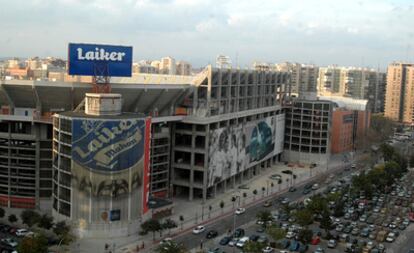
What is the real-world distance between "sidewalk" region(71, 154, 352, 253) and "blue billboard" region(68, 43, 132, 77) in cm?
1769

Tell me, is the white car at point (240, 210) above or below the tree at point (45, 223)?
below

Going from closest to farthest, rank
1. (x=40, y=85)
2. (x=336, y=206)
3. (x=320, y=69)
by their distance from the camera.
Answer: (x=40, y=85) < (x=336, y=206) < (x=320, y=69)

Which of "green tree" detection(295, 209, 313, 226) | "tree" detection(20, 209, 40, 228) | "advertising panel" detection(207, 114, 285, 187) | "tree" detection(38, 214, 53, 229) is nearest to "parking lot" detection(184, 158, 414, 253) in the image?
"green tree" detection(295, 209, 313, 226)

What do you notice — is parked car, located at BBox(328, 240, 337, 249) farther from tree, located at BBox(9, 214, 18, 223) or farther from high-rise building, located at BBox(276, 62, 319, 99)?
high-rise building, located at BBox(276, 62, 319, 99)

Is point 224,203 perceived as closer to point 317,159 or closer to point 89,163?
point 89,163

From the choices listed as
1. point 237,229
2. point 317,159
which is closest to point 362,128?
point 317,159

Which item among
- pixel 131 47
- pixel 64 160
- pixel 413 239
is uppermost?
pixel 131 47

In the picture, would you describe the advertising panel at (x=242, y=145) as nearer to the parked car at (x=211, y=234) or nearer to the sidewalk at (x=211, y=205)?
the sidewalk at (x=211, y=205)

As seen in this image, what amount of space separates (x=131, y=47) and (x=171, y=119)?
1281 centimetres

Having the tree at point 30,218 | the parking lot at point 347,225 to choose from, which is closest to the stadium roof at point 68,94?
the tree at point 30,218

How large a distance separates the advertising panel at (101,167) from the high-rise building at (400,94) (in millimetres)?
135840

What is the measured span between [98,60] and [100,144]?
10162 mm

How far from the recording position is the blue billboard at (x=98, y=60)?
56844 millimetres

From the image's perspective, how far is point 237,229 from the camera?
190 feet
